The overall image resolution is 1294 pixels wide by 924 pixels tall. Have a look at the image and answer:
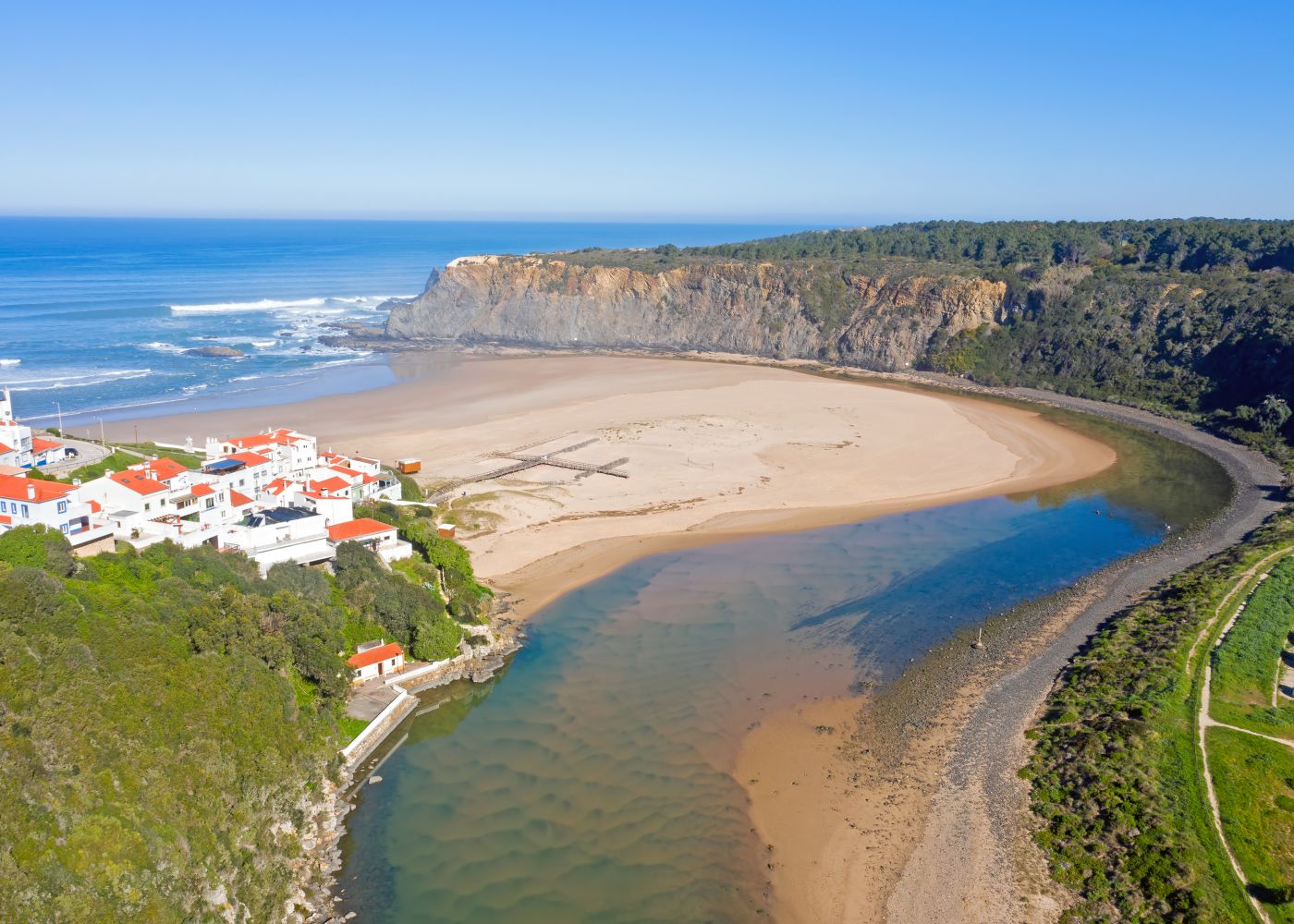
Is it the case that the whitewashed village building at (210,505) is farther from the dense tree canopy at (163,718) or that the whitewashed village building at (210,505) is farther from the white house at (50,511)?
the dense tree canopy at (163,718)

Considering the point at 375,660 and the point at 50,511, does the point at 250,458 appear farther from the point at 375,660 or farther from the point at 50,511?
the point at 375,660

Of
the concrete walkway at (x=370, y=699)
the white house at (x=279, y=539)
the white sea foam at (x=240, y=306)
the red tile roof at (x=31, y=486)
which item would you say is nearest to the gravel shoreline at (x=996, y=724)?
the concrete walkway at (x=370, y=699)

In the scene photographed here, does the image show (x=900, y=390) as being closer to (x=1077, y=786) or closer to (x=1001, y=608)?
→ (x=1001, y=608)

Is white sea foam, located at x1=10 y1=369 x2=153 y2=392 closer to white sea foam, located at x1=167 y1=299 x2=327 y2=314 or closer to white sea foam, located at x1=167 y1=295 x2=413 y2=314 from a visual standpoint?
white sea foam, located at x1=167 y1=295 x2=413 y2=314

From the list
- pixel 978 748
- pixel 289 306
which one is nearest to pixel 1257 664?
pixel 978 748

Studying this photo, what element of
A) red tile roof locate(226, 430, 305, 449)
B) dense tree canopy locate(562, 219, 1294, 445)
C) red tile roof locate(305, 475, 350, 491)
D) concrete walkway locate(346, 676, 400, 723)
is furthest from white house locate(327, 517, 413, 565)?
dense tree canopy locate(562, 219, 1294, 445)
